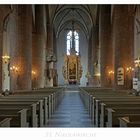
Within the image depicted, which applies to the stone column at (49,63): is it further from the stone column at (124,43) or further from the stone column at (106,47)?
the stone column at (124,43)

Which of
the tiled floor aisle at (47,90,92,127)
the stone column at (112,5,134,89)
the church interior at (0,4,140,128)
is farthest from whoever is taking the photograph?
the stone column at (112,5,134,89)

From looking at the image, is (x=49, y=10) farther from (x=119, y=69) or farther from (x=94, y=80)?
(x=119, y=69)

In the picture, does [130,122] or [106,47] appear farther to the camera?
[106,47]

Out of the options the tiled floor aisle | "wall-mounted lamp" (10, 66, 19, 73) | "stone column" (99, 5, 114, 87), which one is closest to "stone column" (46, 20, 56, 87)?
"stone column" (99, 5, 114, 87)

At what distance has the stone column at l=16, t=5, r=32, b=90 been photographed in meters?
23.4

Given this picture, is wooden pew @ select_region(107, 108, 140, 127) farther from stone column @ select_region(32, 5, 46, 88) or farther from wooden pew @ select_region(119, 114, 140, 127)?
stone column @ select_region(32, 5, 46, 88)

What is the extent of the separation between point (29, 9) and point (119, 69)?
764 centimetres

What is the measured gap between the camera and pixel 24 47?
77.5 feet

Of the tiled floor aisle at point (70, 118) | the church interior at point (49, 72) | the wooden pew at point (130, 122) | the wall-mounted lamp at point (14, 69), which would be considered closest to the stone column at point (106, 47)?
the church interior at point (49, 72)

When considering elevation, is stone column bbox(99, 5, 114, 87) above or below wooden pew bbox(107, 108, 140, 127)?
above

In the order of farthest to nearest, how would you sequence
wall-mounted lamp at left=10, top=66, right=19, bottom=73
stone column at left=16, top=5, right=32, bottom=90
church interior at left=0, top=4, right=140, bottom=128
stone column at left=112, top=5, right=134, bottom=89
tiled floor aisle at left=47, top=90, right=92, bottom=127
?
stone column at left=16, top=5, right=32, bottom=90, stone column at left=112, top=5, right=134, bottom=89, wall-mounted lamp at left=10, top=66, right=19, bottom=73, church interior at left=0, top=4, right=140, bottom=128, tiled floor aisle at left=47, top=90, right=92, bottom=127

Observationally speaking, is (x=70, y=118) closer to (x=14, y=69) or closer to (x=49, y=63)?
(x=14, y=69)

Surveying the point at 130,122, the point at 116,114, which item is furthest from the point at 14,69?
the point at 130,122
